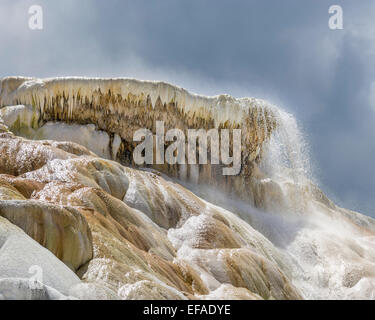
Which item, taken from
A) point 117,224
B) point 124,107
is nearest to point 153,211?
point 117,224

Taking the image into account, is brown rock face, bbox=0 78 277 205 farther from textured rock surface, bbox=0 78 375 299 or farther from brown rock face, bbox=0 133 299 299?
brown rock face, bbox=0 133 299 299

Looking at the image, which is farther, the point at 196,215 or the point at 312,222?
the point at 312,222

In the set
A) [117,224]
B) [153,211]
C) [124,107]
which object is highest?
[124,107]

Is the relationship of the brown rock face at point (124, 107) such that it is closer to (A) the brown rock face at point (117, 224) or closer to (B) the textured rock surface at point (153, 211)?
(B) the textured rock surface at point (153, 211)

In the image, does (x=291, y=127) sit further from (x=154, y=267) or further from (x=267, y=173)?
(x=154, y=267)

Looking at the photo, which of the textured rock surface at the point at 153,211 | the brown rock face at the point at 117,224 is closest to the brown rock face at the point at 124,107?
the textured rock surface at the point at 153,211

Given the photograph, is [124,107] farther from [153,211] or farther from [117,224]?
[117,224]

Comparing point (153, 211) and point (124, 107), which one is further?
point (124, 107)

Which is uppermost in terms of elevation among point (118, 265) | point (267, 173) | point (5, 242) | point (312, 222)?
point (5, 242)

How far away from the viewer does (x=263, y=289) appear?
1023cm

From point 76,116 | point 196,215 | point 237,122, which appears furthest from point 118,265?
point 237,122
